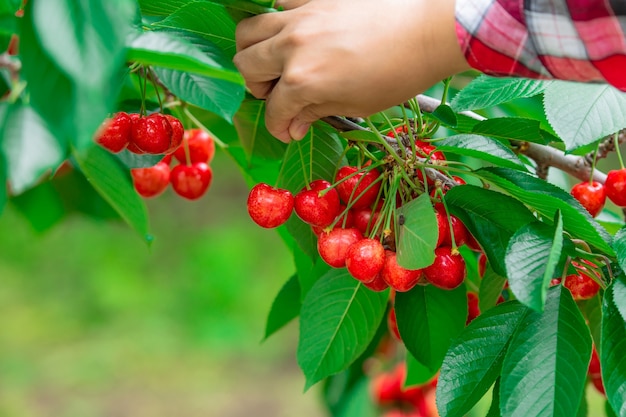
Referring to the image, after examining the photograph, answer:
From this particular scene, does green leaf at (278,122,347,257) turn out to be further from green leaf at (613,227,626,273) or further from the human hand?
green leaf at (613,227,626,273)

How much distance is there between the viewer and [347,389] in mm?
1284

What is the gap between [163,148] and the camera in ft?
2.42

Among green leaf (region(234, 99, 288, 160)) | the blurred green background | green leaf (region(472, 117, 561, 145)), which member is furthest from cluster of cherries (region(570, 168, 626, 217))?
the blurred green background

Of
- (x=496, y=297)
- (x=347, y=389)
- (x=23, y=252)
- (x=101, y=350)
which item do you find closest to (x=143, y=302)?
(x=101, y=350)

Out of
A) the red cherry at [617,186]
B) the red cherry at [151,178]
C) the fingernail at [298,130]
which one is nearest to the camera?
the fingernail at [298,130]

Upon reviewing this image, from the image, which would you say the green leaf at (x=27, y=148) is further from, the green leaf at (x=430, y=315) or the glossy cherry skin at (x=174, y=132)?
the green leaf at (x=430, y=315)

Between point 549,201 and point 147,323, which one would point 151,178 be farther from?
point 147,323

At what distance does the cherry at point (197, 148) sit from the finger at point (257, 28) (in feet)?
1.10

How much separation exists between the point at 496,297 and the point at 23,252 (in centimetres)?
342

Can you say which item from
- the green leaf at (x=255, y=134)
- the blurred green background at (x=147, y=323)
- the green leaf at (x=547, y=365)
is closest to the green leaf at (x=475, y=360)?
the green leaf at (x=547, y=365)

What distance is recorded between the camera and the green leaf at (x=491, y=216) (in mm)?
684

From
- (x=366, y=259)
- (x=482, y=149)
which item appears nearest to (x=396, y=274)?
(x=366, y=259)

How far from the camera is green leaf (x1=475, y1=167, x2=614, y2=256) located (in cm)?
63

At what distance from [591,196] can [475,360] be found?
0.85 feet
